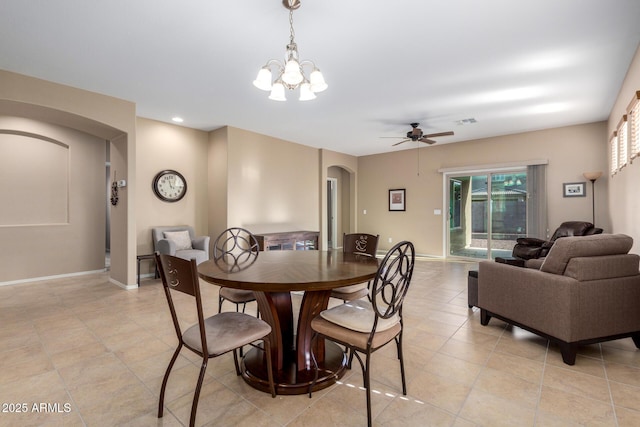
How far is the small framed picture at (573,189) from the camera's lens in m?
5.54

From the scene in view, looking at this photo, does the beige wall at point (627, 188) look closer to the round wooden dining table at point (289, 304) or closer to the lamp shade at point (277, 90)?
the round wooden dining table at point (289, 304)

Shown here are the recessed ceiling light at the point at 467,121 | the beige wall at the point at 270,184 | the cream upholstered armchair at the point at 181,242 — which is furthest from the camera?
the beige wall at the point at 270,184

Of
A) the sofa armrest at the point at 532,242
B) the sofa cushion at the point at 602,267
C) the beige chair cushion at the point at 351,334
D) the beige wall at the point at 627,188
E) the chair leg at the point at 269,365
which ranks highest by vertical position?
the beige wall at the point at 627,188

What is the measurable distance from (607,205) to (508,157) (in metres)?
1.83

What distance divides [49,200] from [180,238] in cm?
225

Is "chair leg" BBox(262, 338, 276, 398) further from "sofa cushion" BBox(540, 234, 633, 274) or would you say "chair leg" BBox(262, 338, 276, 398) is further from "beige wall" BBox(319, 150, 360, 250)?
"beige wall" BBox(319, 150, 360, 250)

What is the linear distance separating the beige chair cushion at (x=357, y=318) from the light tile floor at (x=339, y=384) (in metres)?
0.49

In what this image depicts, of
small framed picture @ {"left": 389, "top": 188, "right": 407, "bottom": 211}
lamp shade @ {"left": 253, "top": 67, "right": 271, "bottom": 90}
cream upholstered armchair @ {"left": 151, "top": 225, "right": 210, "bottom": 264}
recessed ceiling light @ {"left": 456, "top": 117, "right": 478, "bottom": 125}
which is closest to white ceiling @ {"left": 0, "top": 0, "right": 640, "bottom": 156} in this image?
recessed ceiling light @ {"left": 456, "top": 117, "right": 478, "bottom": 125}

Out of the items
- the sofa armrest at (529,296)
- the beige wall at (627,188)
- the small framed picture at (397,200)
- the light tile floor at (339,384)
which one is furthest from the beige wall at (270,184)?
the beige wall at (627,188)

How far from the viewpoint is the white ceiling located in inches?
95.0

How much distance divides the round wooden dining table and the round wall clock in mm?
3607

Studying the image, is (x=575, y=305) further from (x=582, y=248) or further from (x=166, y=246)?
(x=166, y=246)

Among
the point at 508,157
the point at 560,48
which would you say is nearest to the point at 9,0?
the point at 560,48

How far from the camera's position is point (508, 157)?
20.7ft
